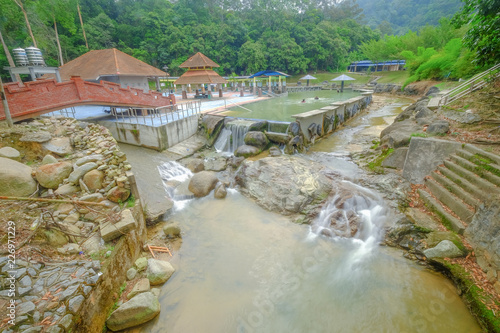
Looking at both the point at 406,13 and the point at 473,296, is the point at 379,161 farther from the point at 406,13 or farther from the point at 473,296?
the point at 406,13

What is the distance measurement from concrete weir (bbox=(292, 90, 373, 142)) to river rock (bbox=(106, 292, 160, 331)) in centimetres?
1015

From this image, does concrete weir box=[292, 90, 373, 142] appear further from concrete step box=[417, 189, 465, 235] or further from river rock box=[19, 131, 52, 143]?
river rock box=[19, 131, 52, 143]

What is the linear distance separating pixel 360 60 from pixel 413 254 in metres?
61.0

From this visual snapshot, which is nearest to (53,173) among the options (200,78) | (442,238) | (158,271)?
(158,271)

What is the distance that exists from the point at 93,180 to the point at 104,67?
12.6 metres

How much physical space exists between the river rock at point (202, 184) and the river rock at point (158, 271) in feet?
11.6

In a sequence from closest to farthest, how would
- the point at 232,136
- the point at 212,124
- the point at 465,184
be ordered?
the point at 465,184 < the point at 232,136 < the point at 212,124

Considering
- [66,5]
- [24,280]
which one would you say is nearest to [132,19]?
[66,5]

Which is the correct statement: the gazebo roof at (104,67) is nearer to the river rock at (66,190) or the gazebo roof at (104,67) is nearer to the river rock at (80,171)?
the river rock at (80,171)

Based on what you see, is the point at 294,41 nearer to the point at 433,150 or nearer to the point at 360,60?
the point at 360,60

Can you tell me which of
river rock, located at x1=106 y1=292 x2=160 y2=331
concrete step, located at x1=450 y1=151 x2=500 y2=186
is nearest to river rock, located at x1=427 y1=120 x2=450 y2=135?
concrete step, located at x1=450 y1=151 x2=500 y2=186

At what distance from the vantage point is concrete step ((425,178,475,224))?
567 centimetres

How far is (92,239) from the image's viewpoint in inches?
194

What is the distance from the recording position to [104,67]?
1512 centimetres
